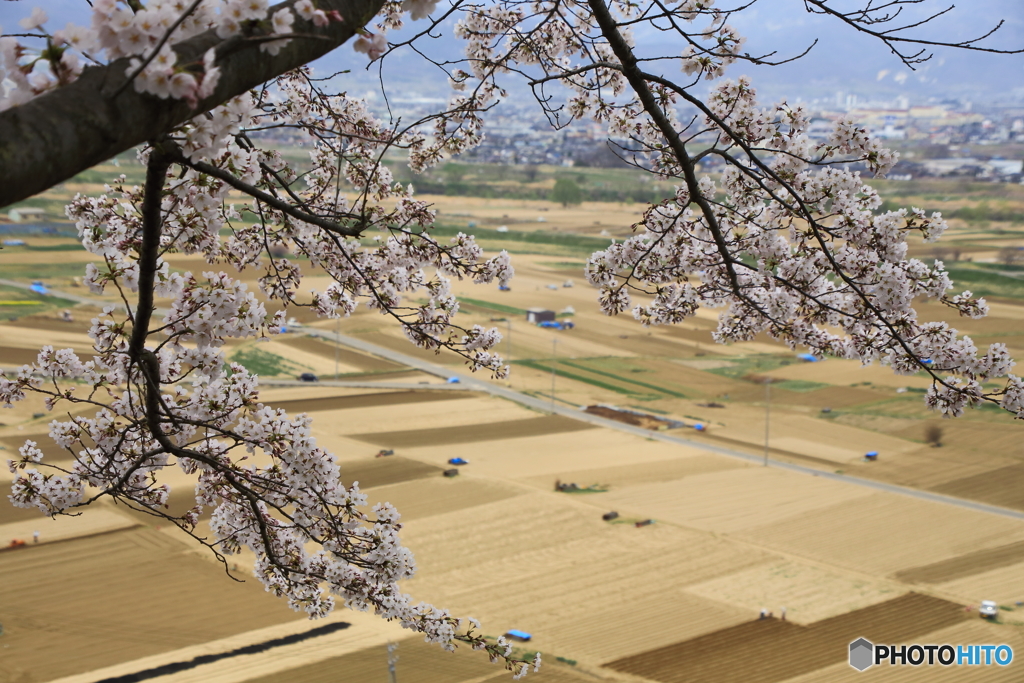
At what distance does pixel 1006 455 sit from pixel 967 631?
15.2 metres

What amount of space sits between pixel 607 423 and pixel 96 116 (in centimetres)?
3618

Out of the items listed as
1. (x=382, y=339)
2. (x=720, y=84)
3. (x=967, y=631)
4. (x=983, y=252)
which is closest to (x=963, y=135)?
(x=983, y=252)

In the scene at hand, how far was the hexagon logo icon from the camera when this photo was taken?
63.0 ft

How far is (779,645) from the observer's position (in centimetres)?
2009

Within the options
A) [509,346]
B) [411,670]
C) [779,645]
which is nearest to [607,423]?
[509,346]

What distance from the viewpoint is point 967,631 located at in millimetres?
20953

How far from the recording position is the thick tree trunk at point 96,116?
6.04 ft

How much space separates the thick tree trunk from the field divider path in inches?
1200

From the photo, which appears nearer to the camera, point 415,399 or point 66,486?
point 66,486

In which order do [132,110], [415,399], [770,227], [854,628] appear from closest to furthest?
[132,110]
[770,227]
[854,628]
[415,399]

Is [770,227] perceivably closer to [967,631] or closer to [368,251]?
[368,251]

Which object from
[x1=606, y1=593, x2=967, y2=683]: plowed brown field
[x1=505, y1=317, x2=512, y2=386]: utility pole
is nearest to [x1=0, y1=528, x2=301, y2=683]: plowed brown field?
[x1=606, y1=593, x2=967, y2=683]: plowed brown field

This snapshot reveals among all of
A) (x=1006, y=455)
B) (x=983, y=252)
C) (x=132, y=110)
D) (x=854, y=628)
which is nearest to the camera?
(x=132, y=110)

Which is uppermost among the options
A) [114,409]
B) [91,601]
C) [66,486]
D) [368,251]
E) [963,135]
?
[963,135]
